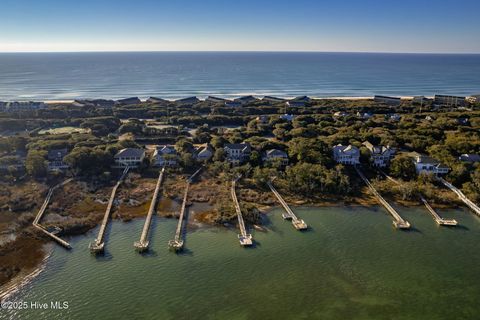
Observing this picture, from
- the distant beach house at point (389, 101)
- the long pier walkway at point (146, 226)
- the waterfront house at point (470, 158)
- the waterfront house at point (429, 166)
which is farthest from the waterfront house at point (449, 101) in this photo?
the long pier walkway at point (146, 226)

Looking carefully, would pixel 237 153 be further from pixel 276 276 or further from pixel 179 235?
pixel 276 276

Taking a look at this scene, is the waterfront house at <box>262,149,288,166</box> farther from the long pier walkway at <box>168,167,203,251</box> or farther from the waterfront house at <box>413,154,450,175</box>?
the waterfront house at <box>413,154,450,175</box>

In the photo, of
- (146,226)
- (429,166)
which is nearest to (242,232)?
(146,226)

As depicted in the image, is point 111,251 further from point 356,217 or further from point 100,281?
point 356,217

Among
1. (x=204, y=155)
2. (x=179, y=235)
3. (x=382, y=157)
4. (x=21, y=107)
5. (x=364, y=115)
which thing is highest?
(x=21, y=107)

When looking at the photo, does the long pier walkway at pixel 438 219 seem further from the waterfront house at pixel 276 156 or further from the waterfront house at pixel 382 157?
the waterfront house at pixel 276 156

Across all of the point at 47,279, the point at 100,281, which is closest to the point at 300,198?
the point at 100,281
